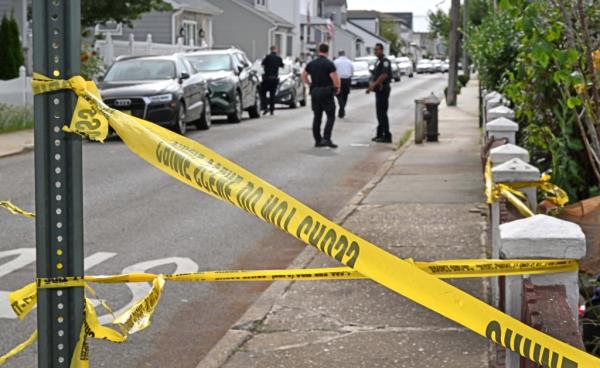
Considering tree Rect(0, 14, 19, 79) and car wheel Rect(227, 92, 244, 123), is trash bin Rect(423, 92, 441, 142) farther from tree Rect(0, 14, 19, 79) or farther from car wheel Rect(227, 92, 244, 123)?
tree Rect(0, 14, 19, 79)

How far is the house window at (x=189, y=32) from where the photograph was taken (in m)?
51.0

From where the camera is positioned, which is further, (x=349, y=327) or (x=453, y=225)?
(x=453, y=225)

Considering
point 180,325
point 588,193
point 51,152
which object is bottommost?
point 180,325

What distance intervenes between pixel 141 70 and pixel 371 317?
18.0 metres

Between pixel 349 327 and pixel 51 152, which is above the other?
pixel 51 152

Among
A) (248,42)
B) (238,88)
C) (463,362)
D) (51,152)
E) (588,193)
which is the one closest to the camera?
(51,152)

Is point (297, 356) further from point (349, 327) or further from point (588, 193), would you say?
point (588, 193)

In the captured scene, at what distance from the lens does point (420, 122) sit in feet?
70.4

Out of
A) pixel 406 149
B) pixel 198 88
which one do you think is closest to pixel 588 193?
pixel 406 149

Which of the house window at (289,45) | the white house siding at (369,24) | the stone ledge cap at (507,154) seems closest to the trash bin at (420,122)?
the stone ledge cap at (507,154)

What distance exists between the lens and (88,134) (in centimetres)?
285

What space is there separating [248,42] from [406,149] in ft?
146

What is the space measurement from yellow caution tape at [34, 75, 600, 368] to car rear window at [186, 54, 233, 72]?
84.3 ft

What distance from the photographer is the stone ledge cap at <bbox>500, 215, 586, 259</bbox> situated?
154 inches
